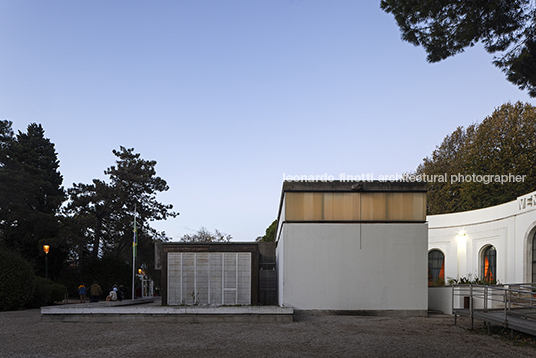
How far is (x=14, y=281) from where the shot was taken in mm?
21250

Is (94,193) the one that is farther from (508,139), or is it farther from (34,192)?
(508,139)

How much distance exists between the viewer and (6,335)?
1234cm

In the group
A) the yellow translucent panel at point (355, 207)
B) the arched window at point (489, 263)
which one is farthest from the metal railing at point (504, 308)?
the arched window at point (489, 263)

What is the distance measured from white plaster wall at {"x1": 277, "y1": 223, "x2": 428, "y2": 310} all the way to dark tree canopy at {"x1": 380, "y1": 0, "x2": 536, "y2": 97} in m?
7.92

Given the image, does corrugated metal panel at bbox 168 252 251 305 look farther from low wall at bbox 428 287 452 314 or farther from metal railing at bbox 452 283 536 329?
metal railing at bbox 452 283 536 329

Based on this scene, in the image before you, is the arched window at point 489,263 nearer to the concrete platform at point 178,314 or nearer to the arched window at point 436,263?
the arched window at point 436,263

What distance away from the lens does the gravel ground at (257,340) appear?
945 centimetres

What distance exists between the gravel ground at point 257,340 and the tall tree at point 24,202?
20.1 m

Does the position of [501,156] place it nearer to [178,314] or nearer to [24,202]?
[178,314]

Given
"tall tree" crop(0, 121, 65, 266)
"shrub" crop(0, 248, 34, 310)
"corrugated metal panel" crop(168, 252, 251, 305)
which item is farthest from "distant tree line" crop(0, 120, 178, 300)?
"corrugated metal panel" crop(168, 252, 251, 305)

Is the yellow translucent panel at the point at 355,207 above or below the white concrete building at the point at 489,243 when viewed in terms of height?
above

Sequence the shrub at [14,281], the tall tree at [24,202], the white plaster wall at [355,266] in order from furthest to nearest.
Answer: the tall tree at [24,202]
the shrub at [14,281]
the white plaster wall at [355,266]

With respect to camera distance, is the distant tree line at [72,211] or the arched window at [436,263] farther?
the distant tree line at [72,211]

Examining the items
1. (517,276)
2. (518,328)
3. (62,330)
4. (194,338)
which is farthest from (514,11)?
(517,276)
